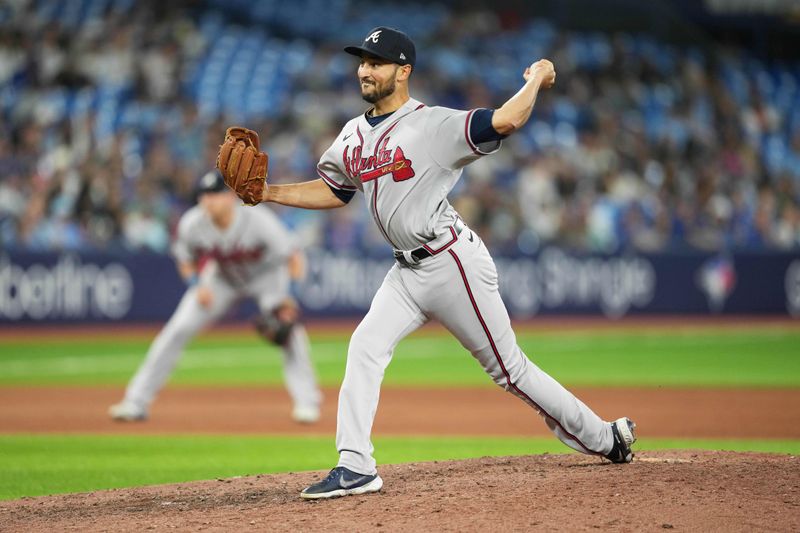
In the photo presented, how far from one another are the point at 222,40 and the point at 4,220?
645cm

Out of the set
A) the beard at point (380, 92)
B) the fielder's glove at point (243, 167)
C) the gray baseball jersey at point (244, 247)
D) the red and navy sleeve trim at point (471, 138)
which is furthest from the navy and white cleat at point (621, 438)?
the gray baseball jersey at point (244, 247)

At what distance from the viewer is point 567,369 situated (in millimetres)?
13852

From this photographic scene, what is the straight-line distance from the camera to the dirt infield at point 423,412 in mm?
9211

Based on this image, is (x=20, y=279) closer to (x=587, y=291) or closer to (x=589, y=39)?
(x=587, y=291)

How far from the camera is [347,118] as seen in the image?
19.9 meters

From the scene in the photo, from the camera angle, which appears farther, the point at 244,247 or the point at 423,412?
the point at 423,412

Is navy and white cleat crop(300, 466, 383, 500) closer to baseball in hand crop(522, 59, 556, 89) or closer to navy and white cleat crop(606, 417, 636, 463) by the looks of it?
navy and white cleat crop(606, 417, 636, 463)

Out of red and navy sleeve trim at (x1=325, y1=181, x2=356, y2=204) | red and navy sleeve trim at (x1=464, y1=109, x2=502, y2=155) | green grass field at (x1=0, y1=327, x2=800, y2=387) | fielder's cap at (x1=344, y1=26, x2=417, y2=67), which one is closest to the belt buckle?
red and navy sleeve trim at (x1=325, y1=181, x2=356, y2=204)

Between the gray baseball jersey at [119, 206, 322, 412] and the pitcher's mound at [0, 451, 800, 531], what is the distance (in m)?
3.59

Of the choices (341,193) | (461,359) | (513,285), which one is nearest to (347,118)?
(513,285)

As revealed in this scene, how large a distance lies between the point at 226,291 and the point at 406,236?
16.5ft

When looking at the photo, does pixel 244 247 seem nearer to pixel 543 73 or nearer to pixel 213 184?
pixel 213 184

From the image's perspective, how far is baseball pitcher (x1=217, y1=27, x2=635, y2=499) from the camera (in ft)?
17.4

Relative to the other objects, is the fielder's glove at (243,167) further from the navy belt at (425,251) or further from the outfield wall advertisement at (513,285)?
the outfield wall advertisement at (513,285)
